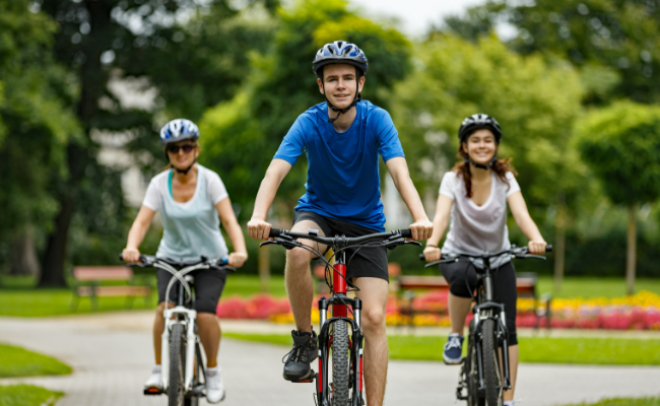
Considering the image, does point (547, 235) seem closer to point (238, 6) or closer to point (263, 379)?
point (238, 6)

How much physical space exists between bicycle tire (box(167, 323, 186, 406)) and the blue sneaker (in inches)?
68.3

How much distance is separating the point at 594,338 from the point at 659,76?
97.3 ft

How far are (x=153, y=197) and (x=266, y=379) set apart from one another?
3.40m

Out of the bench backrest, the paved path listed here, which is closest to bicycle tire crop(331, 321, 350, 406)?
the paved path

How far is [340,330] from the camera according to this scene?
3988mm

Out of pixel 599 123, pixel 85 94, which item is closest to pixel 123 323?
pixel 599 123

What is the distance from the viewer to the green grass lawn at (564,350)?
978 cm

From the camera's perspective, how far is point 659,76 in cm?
3847

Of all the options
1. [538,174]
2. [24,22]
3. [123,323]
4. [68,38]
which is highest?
[68,38]

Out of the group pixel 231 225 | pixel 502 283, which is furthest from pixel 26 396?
pixel 502 283

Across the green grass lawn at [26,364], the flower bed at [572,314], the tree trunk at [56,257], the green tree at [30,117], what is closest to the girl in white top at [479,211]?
the green grass lawn at [26,364]

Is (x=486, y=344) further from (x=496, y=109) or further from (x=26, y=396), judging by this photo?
(x=496, y=109)

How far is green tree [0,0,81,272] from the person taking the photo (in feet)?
62.2

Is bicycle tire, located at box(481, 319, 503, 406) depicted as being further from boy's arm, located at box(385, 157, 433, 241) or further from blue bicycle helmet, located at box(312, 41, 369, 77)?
blue bicycle helmet, located at box(312, 41, 369, 77)
